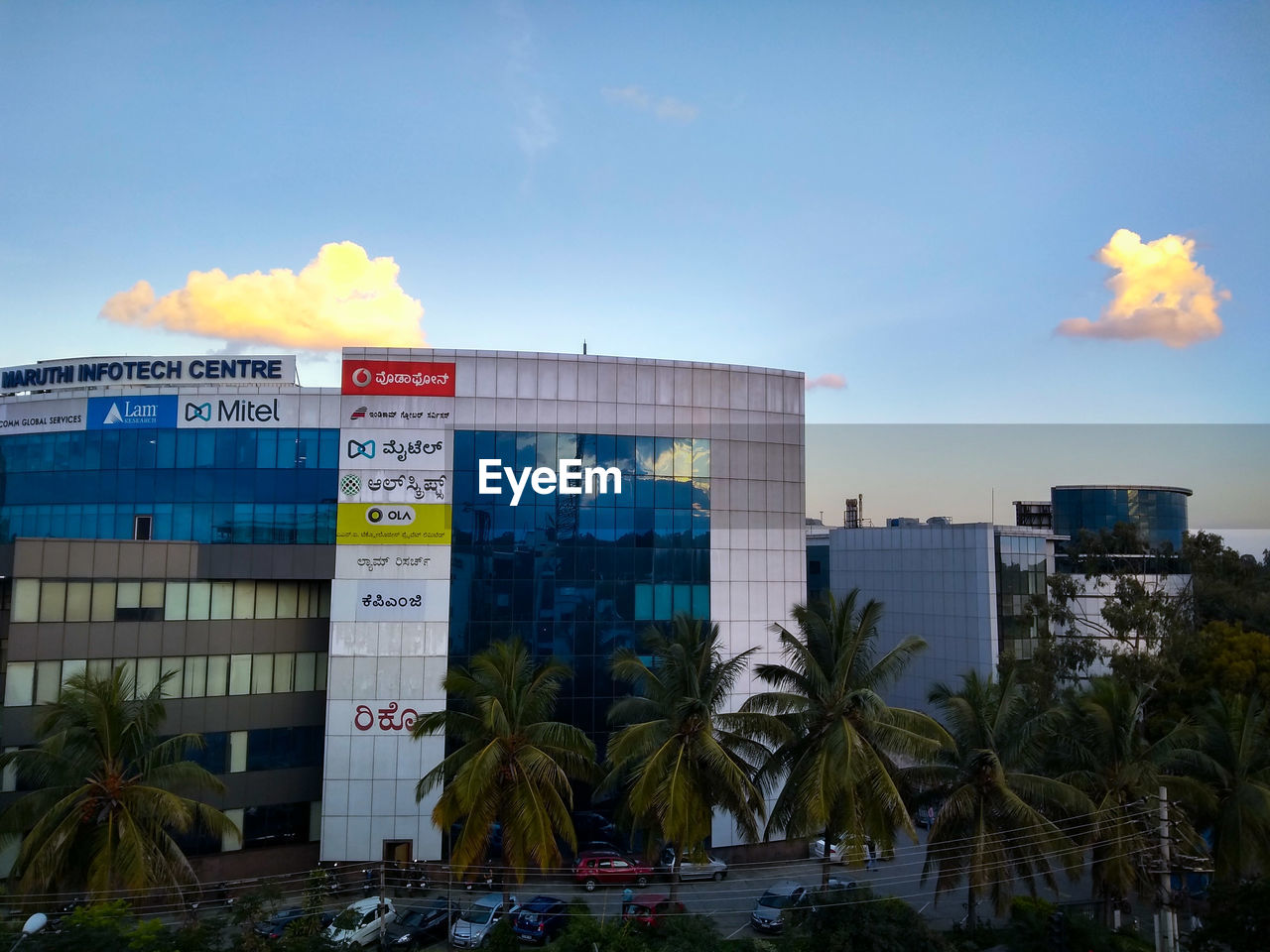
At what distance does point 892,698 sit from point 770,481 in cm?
2633

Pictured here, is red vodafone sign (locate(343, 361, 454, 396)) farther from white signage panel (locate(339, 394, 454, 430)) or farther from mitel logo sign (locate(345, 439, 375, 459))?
mitel logo sign (locate(345, 439, 375, 459))

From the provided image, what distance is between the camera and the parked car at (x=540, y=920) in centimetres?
2808

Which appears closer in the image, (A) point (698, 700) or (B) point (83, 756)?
(B) point (83, 756)

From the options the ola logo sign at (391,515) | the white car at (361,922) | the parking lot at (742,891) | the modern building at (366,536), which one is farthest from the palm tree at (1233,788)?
the ola logo sign at (391,515)

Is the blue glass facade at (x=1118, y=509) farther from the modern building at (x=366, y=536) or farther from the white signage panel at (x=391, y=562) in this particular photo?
the white signage panel at (x=391, y=562)

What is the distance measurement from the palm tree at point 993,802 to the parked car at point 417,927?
622 inches

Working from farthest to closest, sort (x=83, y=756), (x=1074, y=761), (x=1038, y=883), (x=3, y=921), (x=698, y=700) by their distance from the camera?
(x=1038, y=883) → (x=1074, y=761) → (x=698, y=700) → (x=83, y=756) → (x=3, y=921)

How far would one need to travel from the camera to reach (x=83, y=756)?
2320 cm

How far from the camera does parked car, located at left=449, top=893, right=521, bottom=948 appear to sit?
2772cm

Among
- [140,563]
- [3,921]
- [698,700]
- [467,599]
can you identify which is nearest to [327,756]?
[467,599]

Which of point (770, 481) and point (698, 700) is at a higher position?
point (770, 481)

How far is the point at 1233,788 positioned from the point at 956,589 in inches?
874

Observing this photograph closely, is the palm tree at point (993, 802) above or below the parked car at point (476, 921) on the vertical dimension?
above

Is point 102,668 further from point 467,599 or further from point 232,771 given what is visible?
point 467,599
